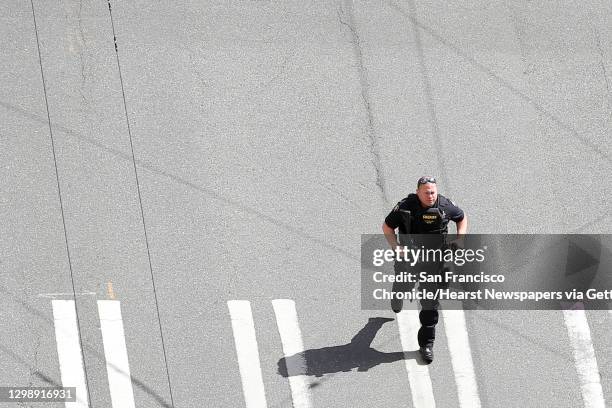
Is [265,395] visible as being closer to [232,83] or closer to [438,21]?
[232,83]

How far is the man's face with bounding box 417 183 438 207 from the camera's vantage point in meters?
11.8

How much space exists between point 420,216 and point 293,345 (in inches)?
92.2

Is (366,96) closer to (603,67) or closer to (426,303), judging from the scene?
(603,67)

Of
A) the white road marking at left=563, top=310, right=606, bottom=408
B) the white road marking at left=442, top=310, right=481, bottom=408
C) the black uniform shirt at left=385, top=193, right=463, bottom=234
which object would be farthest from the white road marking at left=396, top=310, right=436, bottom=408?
the white road marking at left=563, top=310, right=606, bottom=408

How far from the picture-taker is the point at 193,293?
1323cm

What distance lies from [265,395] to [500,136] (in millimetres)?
4977

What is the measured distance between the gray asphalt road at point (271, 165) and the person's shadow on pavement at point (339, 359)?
0.12 m

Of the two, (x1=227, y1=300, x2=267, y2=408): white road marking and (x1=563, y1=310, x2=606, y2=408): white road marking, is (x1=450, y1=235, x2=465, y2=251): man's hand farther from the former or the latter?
(x1=227, y1=300, x2=267, y2=408): white road marking

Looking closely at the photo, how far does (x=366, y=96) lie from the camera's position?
15.0 meters

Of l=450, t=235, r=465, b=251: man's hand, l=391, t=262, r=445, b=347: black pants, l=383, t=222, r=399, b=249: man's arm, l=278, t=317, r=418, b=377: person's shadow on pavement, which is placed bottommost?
l=278, t=317, r=418, b=377: person's shadow on pavement

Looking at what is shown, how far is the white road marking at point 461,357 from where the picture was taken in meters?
12.5

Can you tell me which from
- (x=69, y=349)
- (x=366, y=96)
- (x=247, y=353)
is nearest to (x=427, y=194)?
(x=247, y=353)

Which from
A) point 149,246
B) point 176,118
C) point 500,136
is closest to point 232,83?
point 176,118

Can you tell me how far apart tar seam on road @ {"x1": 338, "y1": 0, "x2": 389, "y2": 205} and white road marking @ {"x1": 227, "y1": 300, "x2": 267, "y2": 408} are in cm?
248
